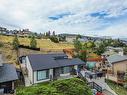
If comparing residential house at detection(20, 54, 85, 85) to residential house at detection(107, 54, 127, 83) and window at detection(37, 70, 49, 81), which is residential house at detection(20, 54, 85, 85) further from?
residential house at detection(107, 54, 127, 83)

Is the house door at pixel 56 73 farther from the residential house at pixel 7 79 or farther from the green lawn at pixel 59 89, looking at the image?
the green lawn at pixel 59 89

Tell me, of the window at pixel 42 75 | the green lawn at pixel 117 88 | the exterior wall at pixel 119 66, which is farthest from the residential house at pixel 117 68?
the window at pixel 42 75

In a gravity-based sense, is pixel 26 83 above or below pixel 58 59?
below

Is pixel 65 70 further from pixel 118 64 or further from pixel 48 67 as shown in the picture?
pixel 118 64

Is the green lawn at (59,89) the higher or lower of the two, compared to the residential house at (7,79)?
higher

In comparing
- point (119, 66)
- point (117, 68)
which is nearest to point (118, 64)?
point (119, 66)

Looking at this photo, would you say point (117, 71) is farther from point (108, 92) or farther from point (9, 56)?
point (9, 56)

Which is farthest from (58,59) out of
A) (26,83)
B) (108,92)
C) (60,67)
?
(108,92)
